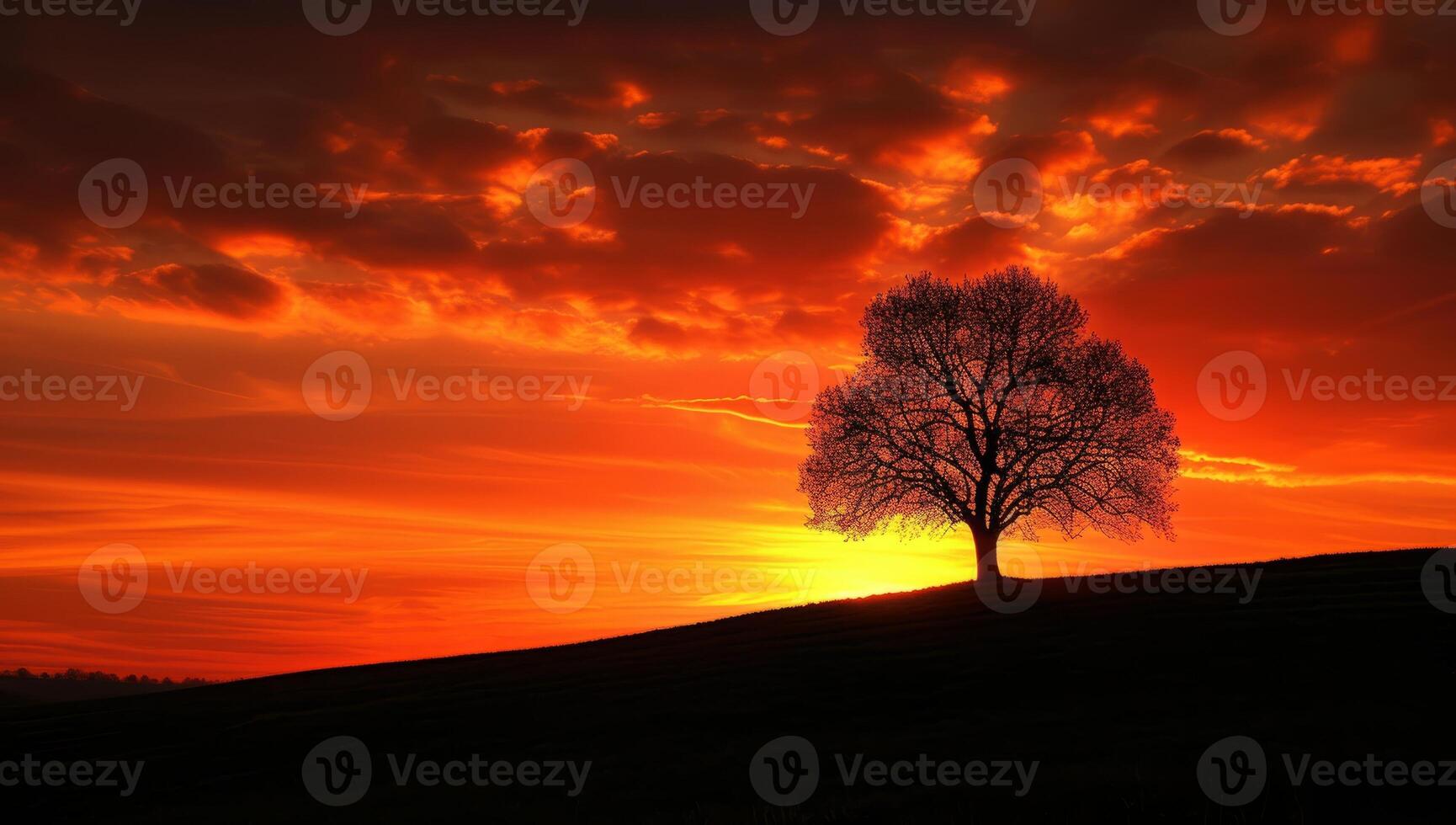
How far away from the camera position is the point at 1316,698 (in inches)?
1069

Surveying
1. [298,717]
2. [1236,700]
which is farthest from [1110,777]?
[298,717]

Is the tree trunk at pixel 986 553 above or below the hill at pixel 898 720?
above

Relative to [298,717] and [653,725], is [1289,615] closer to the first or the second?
[653,725]

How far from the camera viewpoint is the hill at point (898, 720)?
21281 millimetres

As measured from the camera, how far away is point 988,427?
54.1m

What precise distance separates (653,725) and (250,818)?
1237cm

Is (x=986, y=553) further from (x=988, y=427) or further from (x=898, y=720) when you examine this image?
(x=898, y=720)

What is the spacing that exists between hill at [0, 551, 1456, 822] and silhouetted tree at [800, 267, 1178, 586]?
4949mm

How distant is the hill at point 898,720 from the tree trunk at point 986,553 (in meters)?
1.98

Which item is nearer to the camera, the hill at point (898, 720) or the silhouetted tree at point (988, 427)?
the hill at point (898, 720)

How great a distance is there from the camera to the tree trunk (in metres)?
54.3

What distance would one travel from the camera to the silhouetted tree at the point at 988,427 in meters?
53.5

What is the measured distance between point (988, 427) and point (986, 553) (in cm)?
697

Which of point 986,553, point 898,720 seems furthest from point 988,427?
point 898,720
